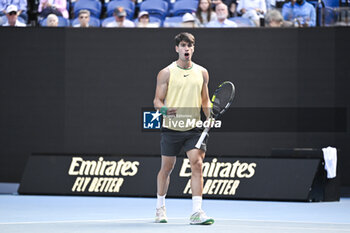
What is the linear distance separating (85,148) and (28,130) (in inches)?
40.7

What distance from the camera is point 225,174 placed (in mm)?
11102

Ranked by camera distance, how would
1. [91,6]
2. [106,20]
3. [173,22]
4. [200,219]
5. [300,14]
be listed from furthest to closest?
[91,6] → [106,20] → [173,22] → [300,14] → [200,219]

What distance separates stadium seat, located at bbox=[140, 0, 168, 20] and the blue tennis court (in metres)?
3.39

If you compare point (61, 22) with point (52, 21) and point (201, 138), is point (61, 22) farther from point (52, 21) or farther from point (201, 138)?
point (201, 138)

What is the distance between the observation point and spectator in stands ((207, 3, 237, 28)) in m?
11.9

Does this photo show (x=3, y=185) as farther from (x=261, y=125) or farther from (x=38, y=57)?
(x=261, y=125)

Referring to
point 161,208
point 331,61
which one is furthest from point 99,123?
point 161,208

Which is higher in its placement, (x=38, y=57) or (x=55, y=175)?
(x=38, y=57)

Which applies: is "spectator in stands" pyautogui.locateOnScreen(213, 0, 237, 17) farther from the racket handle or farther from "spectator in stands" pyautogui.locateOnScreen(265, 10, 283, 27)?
the racket handle

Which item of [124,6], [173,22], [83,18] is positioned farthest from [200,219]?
[124,6]

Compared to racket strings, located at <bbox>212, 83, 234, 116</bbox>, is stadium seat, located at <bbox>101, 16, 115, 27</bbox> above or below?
above

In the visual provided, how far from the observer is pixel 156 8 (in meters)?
12.6

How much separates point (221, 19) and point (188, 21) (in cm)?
55

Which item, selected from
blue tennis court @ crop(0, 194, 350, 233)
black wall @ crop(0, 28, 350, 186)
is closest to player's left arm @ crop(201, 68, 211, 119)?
blue tennis court @ crop(0, 194, 350, 233)
